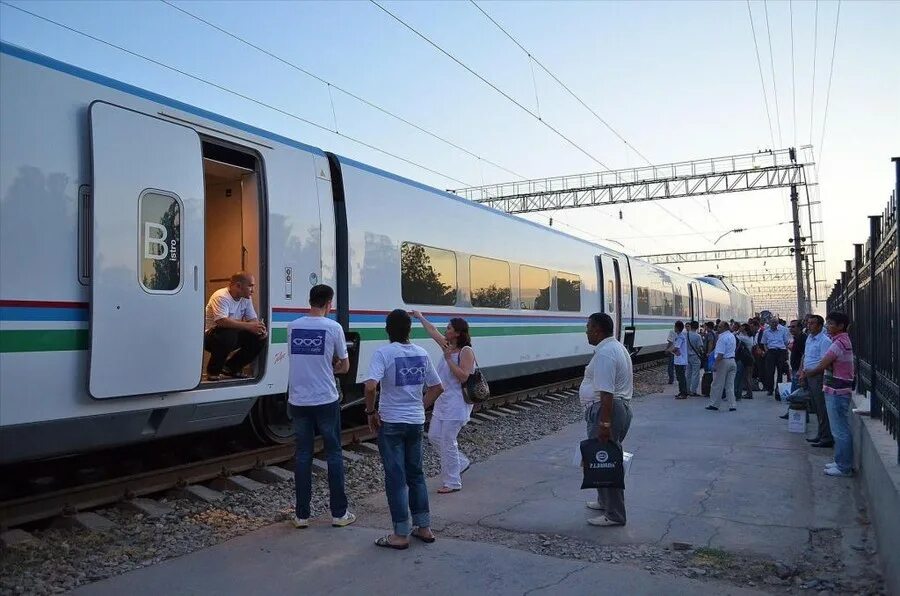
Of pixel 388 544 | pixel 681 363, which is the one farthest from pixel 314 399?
pixel 681 363

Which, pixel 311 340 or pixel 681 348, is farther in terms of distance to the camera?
pixel 681 348

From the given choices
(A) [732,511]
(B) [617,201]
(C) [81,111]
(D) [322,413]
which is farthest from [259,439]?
(B) [617,201]

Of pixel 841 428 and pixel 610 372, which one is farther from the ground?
pixel 610 372

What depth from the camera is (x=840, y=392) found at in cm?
729

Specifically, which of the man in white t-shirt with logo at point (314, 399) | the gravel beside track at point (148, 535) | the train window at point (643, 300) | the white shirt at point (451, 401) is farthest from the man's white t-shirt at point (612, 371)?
the train window at point (643, 300)

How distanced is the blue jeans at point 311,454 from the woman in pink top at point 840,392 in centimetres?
493

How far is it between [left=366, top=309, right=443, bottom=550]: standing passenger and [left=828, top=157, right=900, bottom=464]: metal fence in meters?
3.24

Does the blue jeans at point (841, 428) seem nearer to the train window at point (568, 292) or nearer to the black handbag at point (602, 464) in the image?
the black handbag at point (602, 464)

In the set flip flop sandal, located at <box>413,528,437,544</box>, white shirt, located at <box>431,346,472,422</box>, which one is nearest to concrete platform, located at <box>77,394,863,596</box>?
flip flop sandal, located at <box>413,528,437,544</box>

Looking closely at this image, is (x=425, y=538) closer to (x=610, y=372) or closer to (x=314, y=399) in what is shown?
(x=314, y=399)

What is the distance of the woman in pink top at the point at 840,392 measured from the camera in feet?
23.8

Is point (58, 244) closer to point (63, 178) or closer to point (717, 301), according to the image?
point (63, 178)

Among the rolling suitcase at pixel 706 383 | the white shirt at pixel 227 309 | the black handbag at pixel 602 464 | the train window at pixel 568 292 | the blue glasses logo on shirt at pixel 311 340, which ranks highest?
the train window at pixel 568 292

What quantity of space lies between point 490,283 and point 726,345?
4.74 m
